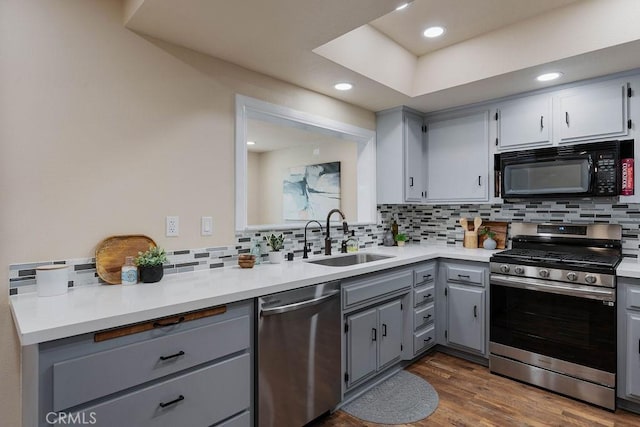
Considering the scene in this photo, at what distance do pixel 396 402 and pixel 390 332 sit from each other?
18.0 inches

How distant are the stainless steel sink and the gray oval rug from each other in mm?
934

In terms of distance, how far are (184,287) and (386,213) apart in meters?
2.41

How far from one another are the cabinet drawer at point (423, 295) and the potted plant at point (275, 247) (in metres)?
1.15

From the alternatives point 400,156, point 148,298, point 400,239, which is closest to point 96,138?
point 148,298

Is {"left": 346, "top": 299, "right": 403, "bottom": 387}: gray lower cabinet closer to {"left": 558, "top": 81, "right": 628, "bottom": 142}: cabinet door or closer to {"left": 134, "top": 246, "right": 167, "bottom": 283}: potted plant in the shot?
{"left": 134, "top": 246, "right": 167, "bottom": 283}: potted plant

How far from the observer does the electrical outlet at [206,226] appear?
2.15m

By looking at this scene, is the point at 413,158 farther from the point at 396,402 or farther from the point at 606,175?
the point at 396,402

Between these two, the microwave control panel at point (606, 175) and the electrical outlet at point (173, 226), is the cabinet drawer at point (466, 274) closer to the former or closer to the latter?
the microwave control panel at point (606, 175)

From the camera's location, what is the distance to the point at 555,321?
2.42m

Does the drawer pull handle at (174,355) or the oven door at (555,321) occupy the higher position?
the drawer pull handle at (174,355)

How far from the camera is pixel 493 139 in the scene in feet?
10.1

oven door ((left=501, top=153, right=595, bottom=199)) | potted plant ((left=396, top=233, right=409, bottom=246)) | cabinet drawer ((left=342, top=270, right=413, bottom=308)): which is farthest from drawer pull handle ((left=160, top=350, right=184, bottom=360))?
oven door ((left=501, top=153, right=595, bottom=199))

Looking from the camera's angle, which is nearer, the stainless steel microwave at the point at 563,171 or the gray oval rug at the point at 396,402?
the gray oval rug at the point at 396,402

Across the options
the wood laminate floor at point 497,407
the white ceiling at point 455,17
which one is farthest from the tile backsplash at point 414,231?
the white ceiling at point 455,17
